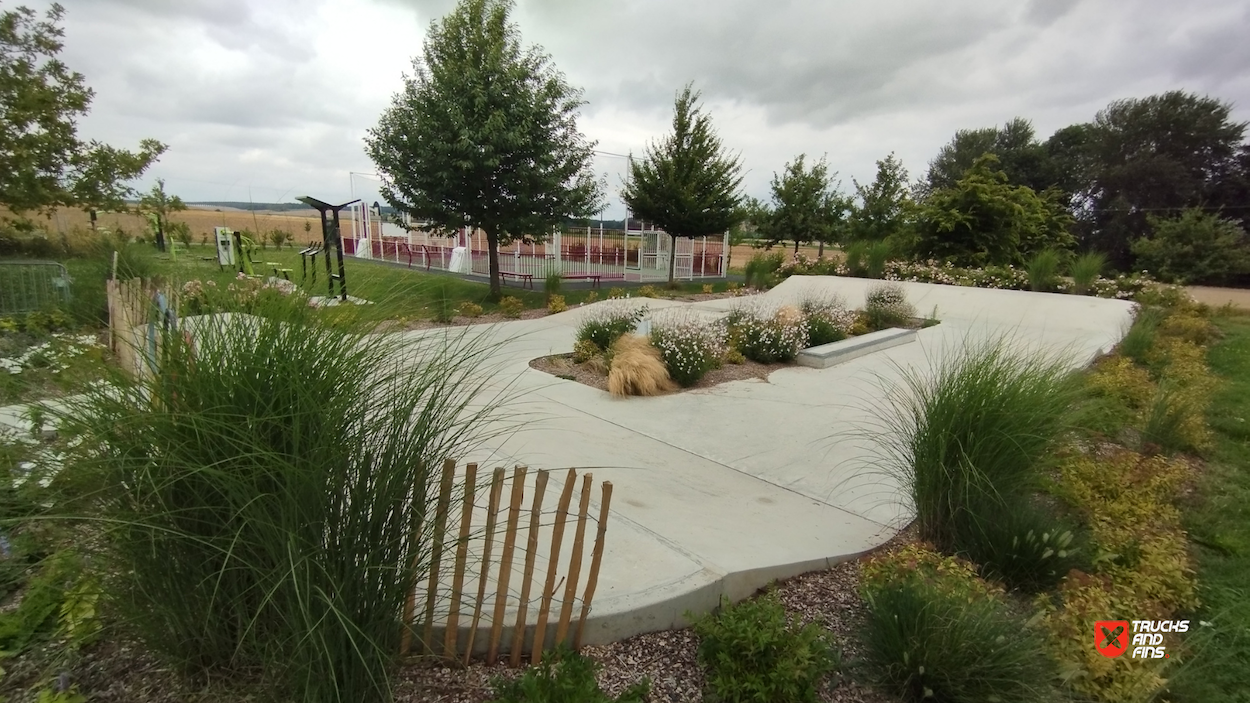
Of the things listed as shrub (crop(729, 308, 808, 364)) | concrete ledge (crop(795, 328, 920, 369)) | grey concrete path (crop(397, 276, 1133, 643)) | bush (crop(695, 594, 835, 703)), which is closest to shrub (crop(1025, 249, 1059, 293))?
concrete ledge (crop(795, 328, 920, 369))

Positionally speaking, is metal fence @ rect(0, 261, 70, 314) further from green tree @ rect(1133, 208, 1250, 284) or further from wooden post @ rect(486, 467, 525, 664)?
green tree @ rect(1133, 208, 1250, 284)

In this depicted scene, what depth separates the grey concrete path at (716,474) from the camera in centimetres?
259

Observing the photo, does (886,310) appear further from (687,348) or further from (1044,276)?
(687,348)

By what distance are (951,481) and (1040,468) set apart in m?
0.60

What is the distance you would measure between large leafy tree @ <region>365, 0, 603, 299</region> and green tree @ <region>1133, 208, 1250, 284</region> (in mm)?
28976

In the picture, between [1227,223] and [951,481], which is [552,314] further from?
[1227,223]

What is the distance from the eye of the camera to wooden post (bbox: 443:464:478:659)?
1.86 m

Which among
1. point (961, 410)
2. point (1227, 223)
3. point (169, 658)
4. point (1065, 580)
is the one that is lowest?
point (1065, 580)

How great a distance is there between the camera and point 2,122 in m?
11.2

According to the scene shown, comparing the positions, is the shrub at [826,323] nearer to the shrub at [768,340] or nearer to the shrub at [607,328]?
the shrub at [768,340]

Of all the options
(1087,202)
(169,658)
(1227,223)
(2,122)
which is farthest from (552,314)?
(1087,202)

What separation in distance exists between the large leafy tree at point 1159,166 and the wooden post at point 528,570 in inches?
1809

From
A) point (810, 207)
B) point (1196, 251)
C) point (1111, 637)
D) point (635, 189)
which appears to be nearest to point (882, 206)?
point (810, 207)

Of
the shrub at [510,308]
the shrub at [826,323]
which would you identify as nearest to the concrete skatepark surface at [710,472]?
the shrub at [826,323]
